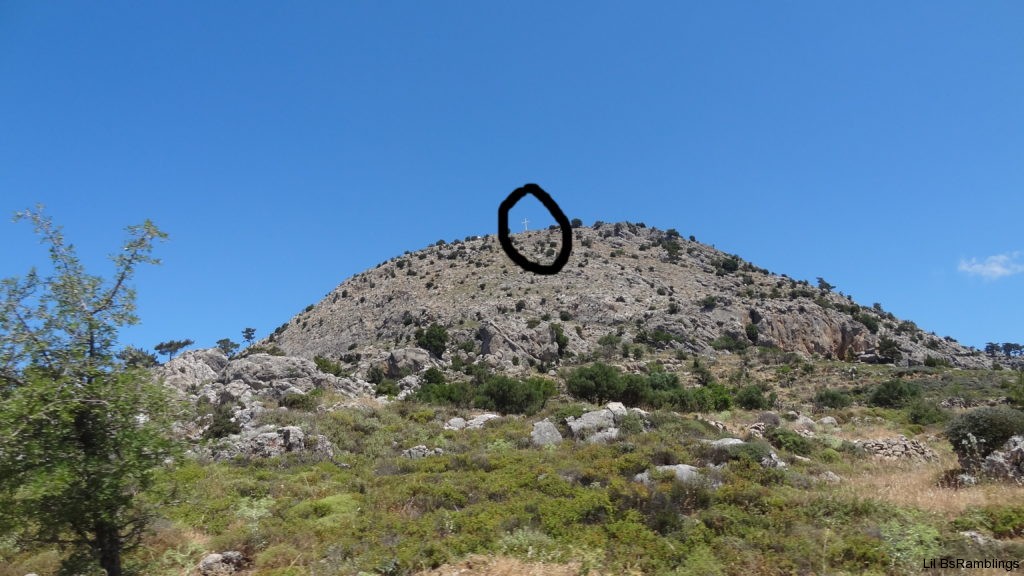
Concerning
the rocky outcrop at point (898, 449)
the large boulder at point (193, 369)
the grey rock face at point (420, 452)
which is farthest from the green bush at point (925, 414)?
the large boulder at point (193, 369)

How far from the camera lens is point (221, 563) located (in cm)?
1034

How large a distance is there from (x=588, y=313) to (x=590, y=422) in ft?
155

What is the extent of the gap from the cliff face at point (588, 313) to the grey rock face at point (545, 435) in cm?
2742

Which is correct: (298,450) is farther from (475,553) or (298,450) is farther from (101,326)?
(101,326)

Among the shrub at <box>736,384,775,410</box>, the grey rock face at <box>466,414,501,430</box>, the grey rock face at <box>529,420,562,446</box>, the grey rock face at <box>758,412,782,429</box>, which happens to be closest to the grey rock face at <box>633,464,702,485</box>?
the grey rock face at <box>529,420,562,446</box>

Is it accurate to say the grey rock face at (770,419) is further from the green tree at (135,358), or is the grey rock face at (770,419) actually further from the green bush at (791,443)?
the green tree at (135,358)

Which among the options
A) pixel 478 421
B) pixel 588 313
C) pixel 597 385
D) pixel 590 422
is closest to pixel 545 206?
pixel 590 422

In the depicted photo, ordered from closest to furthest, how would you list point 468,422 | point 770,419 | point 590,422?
1. point 590,422
2. point 468,422
3. point 770,419

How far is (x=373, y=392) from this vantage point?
A: 34.5 m

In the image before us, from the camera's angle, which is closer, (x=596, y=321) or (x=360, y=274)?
(x=596, y=321)

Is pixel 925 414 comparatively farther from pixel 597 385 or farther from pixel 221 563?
pixel 221 563

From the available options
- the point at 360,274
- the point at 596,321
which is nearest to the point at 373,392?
the point at 596,321

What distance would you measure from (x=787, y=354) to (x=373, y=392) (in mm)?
45013

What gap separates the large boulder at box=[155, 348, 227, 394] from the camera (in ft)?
110
